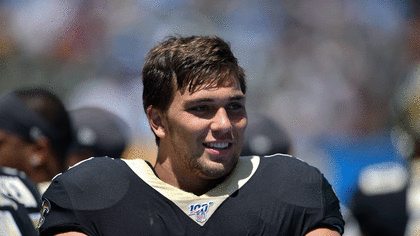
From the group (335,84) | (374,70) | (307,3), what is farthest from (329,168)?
(307,3)

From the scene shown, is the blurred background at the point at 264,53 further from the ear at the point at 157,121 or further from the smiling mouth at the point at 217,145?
the smiling mouth at the point at 217,145

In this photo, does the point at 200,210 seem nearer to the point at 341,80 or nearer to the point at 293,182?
the point at 293,182

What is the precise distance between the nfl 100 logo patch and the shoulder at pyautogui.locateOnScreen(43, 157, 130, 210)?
232 mm

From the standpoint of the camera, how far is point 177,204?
161 centimetres

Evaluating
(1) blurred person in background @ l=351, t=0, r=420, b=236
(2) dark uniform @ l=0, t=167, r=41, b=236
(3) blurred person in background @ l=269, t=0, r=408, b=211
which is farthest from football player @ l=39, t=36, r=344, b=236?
Result: (3) blurred person in background @ l=269, t=0, r=408, b=211

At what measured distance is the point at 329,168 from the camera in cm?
515

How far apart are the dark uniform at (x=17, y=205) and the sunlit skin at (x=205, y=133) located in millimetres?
936

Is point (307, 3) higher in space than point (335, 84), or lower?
higher

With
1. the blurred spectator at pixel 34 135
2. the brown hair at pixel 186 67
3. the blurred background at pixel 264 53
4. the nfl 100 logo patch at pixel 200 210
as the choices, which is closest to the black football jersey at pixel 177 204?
the nfl 100 logo patch at pixel 200 210

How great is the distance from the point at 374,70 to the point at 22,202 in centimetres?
526

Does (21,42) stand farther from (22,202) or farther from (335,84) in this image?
(22,202)

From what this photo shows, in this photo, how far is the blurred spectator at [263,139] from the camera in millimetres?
3283

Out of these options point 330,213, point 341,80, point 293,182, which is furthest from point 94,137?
point 341,80

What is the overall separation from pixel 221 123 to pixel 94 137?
6.91 ft
